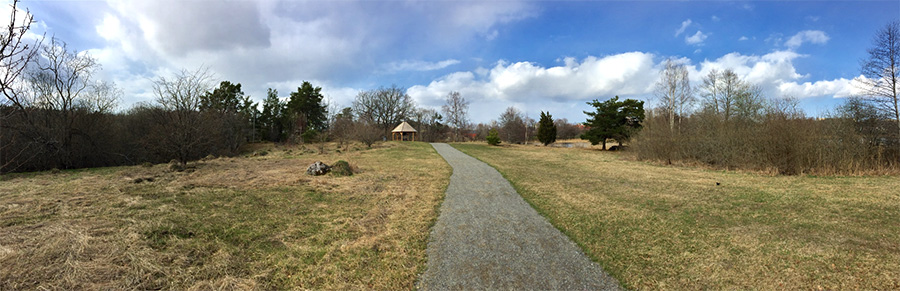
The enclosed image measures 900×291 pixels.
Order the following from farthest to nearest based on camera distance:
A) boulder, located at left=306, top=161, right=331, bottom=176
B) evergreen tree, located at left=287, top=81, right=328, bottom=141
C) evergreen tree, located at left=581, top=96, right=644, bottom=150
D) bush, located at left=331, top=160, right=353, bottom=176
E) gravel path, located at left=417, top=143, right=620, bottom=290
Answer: evergreen tree, located at left=287, top=81, right=328, bottom=141 → evergreen tree, located at left=581, top=96, right=644, bottom=150 → bush, located at left=331, top=160, right=353, bottom=176 → boulder, located at left=306, top=161, right=331, bottom=176 → gravel path, located at left=417, top=143, right=620, bottom=290

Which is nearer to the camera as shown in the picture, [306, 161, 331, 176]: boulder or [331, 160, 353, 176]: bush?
[306, 161, 331, 176]: boulder

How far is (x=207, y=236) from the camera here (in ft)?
14.5

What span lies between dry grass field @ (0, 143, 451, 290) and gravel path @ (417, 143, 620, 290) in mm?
314

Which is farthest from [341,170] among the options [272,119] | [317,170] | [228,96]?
[272,119]

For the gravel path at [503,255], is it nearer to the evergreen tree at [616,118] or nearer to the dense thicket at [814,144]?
the dense thicket at [814,144]

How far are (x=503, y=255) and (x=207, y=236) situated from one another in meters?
3.99

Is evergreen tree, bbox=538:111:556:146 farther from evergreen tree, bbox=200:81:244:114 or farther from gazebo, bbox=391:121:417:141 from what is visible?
evergreen tree, bbox=200:81:244:114

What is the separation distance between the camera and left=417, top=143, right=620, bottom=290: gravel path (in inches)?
132

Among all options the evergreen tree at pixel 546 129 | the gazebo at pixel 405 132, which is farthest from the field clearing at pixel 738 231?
the gazebo at pixel 405 132

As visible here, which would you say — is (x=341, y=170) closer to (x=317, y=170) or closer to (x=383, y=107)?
(x=317, y=170)

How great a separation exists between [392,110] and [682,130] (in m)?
44.7

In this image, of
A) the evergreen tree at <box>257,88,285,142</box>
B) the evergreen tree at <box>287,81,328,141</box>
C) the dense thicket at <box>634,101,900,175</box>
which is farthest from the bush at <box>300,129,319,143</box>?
the dense thicket at <box>634,101,900,175</box>

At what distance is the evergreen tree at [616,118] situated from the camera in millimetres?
32094

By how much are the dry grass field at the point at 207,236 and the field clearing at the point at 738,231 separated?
2.68 meters
